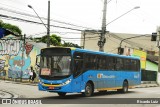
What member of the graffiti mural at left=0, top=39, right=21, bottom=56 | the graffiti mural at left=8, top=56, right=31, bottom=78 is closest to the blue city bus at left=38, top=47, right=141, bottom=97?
the graffiti mural at left=8, top=56, right=31, bottom=78

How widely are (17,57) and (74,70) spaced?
30.2m

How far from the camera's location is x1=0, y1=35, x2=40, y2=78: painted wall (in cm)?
4891

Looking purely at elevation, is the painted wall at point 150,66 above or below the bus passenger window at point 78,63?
above

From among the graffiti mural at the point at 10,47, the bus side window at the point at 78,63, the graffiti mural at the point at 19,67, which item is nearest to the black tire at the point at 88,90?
the bus side window at the point at 78,63

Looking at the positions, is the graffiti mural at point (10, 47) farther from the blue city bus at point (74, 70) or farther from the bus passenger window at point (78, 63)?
the bus passenger window at point (78, 63)

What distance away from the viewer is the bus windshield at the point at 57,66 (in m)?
20.5

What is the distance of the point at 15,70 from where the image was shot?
49.6 meters

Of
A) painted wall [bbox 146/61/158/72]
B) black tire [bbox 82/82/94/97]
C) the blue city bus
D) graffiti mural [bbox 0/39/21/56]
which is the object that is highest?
graffiti mural [bbox 0/39/21/56]

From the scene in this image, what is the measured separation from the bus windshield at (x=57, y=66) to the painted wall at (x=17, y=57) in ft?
89.6

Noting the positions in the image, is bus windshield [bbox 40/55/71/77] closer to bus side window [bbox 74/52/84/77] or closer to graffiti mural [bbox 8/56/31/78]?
bus side window [bbox 74/52/84/77]

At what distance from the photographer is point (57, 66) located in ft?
67.6

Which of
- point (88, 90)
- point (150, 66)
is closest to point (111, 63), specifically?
point (88, 90)

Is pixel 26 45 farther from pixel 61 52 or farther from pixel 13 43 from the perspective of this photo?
pixel 61 52

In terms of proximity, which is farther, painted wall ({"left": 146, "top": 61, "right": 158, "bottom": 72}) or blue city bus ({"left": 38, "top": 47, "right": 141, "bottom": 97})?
painted wall ({"left": 146, "top": 61, "right": 158, "bottom": 72})
